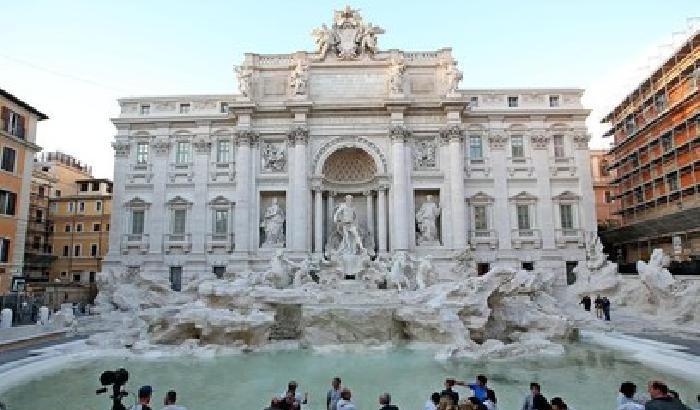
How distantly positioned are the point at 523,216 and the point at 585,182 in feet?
13.5

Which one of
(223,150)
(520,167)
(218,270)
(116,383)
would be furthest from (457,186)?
(116,383)

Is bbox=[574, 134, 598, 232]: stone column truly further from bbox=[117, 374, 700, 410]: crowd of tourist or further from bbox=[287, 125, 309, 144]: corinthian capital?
bbox=[117, 374, 700, 410]: crowd of tourist

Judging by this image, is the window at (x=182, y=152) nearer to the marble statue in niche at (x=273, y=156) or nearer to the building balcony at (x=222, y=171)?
the building balcony at (x=222, y=171)

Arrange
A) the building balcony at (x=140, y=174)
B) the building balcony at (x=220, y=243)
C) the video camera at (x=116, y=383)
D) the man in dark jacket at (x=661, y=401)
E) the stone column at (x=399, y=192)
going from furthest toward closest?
1. the building balcony at (x=140, y=174)
2. the building balcony at (x=220, y=243)
3. the stone column at (x=399, y=192)
4. the video camera at (x=116, y=383)
5. the man in dark jacket at (x=661, y=401)

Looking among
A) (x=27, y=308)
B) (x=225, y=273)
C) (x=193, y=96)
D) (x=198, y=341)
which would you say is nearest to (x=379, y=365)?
(x=198, y=341)

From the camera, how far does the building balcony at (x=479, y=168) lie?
1089 inches

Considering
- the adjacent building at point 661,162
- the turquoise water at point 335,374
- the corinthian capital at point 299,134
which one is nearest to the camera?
the turquoise water at point 335,374

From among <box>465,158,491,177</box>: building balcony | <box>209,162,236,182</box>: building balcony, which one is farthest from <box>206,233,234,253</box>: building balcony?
<box>465,158,491,177</box>: building balcony

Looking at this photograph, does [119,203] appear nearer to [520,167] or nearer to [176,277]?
[176,277]

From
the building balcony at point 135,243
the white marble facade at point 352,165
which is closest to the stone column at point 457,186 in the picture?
the white marble facade at point 352,165

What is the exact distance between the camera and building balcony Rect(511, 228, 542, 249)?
26.9 metres

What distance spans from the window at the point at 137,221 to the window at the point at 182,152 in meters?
3.82

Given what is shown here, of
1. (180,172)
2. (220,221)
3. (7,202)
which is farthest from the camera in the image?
(180,172)

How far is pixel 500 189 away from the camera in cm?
2739
